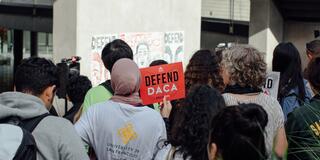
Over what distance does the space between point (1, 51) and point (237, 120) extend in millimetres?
15199

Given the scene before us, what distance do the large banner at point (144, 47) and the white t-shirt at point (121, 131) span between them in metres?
5.08

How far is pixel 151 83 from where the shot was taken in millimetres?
4965

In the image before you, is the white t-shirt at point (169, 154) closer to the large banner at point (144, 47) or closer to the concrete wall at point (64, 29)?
the concrete wall at point (64, 29)

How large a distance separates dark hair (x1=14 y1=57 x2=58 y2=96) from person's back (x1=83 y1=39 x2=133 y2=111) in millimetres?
1031

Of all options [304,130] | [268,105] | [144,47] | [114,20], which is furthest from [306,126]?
[144,47]

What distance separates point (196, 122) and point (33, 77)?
2.92 ft

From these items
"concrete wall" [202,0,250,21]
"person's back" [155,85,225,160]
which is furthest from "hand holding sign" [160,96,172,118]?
"concrete wall" [202,0,250,21]

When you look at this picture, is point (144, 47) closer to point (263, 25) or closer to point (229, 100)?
point (263, 25)

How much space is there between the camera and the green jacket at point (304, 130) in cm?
354

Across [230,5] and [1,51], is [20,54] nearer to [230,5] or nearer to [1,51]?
[1,51]

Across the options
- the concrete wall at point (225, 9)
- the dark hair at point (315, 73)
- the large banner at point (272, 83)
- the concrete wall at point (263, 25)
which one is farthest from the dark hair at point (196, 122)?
the concrete wall at point (225, 9)

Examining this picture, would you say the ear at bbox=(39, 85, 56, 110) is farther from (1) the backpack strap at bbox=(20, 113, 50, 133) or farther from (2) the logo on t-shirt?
(2) the logo on t-shirt

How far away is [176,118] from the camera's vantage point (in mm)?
3449

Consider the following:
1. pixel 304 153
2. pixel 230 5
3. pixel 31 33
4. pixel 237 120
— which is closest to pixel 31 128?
pixel 237 120
